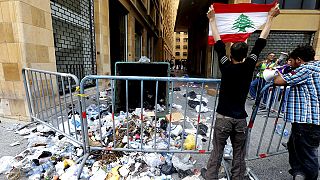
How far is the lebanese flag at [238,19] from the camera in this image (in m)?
2.83

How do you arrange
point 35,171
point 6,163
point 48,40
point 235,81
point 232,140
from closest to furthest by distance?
point 235,81 → point 232,140 → point 35,171 → point 6,163 → point 48,40

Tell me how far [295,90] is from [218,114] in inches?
41.1

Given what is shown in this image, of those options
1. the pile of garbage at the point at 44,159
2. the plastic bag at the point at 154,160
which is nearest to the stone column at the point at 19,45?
the pile of garbage at the point at 44,159

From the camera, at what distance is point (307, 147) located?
84.7 inches

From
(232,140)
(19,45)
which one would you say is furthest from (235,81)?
(19,45)

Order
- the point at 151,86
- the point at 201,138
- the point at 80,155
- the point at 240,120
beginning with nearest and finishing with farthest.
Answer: the point at 240,120
the point at 80,155
the point at 201,138
the point at 151,86

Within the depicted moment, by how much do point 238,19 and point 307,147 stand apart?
7.17ft

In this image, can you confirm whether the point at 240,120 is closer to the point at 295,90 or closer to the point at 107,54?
the point at 295,90

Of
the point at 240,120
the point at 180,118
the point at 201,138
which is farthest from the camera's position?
the point at 180,118

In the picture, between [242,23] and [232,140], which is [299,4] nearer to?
[242,23]

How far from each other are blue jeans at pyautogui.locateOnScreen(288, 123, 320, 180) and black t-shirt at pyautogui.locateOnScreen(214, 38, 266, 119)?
0.87m

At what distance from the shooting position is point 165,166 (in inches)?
A: 102

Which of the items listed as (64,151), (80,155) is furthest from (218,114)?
(64,151)

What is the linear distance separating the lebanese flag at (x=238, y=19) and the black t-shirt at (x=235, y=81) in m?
1.11
